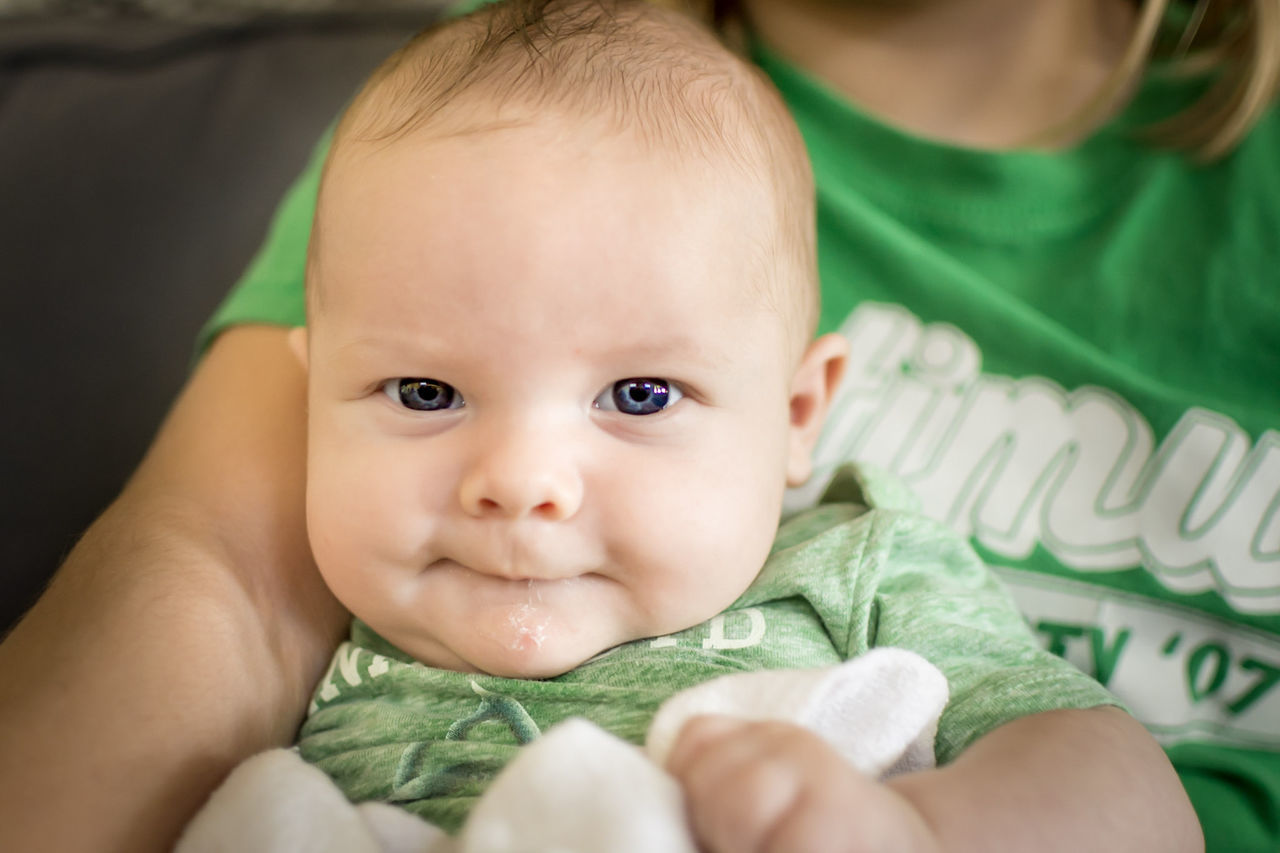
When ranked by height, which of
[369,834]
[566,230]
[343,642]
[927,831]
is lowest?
[343,642]

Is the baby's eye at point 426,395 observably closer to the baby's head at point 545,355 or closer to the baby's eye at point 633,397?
the baby's head at point 545,355

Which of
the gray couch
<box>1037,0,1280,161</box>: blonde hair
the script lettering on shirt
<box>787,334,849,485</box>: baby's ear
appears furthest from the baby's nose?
<box>1037,0,1280,161</box>: blonde hair

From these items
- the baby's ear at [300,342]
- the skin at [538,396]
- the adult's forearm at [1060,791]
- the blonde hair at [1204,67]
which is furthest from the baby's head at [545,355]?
the blonde hair at [1204,67]

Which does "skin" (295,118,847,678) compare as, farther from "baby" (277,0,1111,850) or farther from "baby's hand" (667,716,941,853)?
"baby's hand" (667,716,941,853)

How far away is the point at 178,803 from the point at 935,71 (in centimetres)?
119

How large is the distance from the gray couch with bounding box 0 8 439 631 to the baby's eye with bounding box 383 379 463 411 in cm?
64

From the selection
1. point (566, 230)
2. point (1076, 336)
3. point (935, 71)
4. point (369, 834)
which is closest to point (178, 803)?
point (369, 834)

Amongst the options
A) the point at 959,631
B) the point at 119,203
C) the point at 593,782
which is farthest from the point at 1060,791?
the point at 119,203

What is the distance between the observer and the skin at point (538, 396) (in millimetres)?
711

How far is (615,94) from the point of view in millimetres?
774

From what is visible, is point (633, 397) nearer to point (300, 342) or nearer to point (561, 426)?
point (561, 426)

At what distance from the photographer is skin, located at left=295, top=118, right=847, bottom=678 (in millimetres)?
711

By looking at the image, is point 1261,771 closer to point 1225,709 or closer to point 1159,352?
point 1225,709

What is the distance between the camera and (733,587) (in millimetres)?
787
